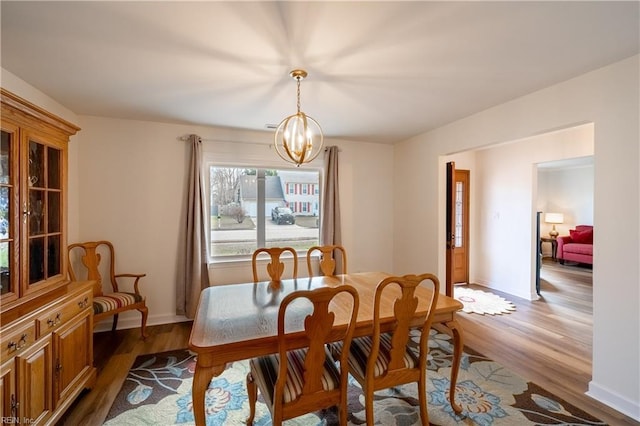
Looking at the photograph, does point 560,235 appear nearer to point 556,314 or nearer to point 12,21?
point 556,314

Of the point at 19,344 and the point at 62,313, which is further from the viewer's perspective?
the point at 62,313

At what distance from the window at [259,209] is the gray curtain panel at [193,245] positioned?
0.33m

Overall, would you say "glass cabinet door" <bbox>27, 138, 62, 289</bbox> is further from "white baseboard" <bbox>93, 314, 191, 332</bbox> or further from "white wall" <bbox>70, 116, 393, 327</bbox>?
"white baseboard" <bbox>93, 314, 191, 332</bbox>

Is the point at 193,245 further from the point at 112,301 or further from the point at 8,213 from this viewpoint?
the point at 8,213

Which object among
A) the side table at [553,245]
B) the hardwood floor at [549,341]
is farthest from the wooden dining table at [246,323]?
the side table at [553,245]

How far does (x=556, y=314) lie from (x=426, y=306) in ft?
10.2

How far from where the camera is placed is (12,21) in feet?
5.17

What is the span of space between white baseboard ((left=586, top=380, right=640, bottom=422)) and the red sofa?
5.62 m

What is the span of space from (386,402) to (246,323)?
1253 millimetres

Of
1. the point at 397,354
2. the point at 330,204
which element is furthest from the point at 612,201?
the point at 330,204

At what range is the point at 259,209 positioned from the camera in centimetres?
405

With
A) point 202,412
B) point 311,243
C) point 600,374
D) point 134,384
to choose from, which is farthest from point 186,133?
point 600,374

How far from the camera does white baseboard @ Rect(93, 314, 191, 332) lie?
327cm

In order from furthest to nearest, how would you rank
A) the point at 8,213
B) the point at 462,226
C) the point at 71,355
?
the point at 462,226 → the point at 71,355 → the point at 8,213
